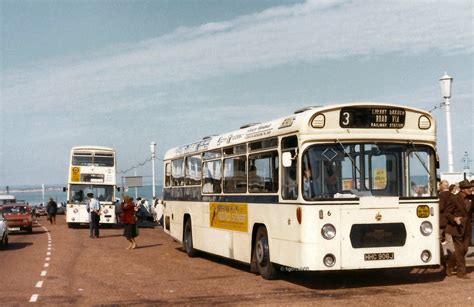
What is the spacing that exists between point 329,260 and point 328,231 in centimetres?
48

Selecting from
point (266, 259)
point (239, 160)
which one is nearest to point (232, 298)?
point (266, 259)

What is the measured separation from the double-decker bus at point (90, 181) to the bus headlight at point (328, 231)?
29267mm

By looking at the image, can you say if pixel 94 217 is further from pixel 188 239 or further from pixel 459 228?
pixel 459 228

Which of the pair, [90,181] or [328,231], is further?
[90,181]

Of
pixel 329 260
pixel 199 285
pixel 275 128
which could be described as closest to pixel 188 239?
pixel 199 285

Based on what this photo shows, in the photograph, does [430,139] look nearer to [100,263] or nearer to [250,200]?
[250,200]

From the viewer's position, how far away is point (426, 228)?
1302cm

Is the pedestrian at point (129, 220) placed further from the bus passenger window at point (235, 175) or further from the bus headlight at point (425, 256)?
the bus headlight at point (425, 256)

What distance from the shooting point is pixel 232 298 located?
11945 mm

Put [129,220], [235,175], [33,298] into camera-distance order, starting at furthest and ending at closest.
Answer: [129,220] → [235,175] → [33,298]

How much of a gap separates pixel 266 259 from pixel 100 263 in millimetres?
6377

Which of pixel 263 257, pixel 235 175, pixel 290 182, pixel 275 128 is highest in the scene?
pixel 275 128

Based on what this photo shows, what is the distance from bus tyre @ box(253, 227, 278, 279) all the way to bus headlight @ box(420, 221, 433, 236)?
2.92 meters

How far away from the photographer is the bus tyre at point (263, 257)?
14.3 meters
